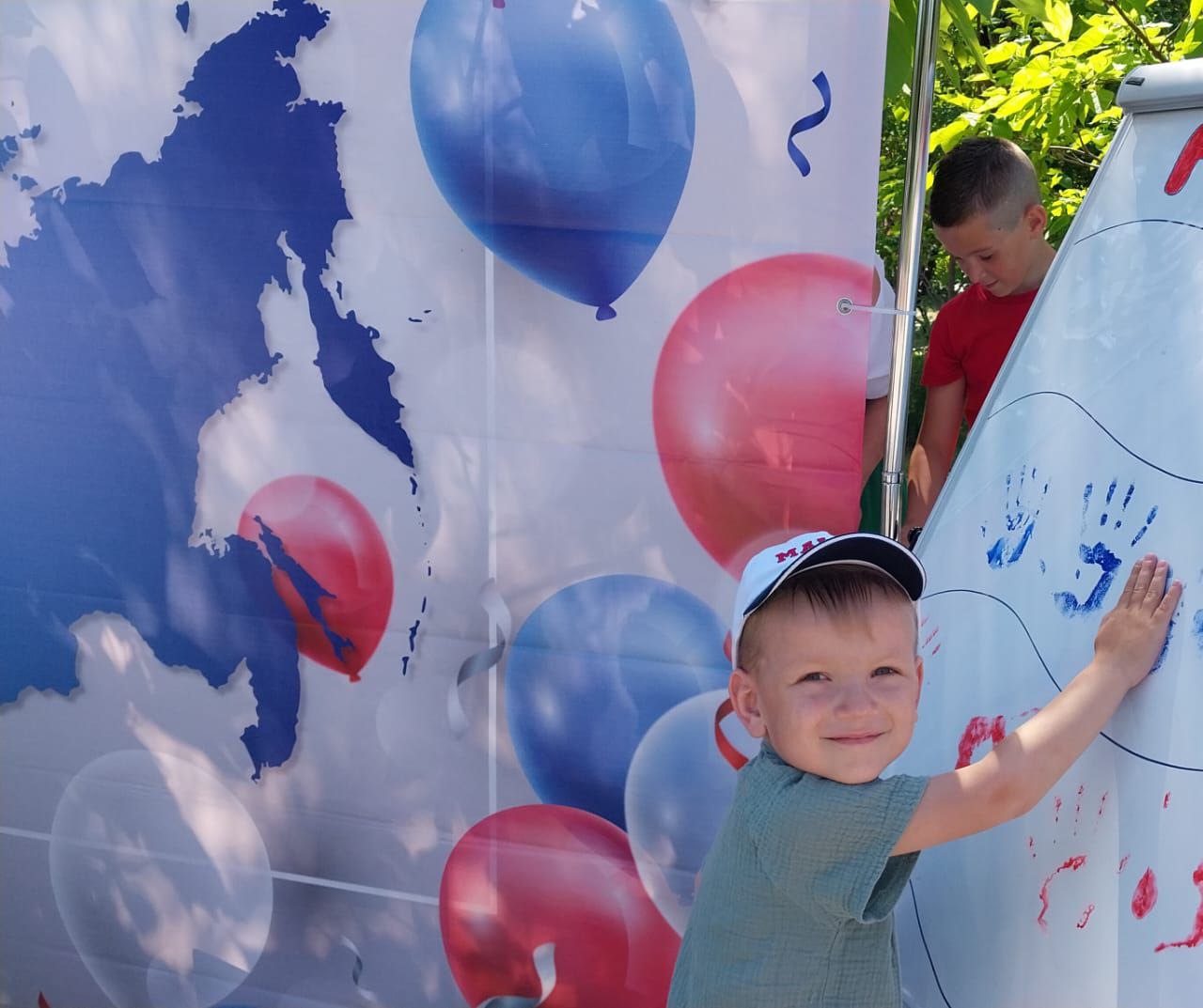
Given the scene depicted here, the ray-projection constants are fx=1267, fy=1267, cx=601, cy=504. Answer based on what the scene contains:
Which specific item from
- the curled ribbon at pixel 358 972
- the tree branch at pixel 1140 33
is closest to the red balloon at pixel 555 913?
the curled ribbon at pixel 358 972

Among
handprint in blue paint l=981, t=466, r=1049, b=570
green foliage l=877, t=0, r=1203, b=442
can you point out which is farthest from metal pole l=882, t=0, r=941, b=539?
green foliage l=877, t=0, r=1203, b=442

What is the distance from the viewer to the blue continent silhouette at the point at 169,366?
1.98 metres

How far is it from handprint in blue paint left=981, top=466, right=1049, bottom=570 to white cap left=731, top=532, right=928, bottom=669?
0.76ft

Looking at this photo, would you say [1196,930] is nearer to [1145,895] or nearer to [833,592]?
[1145,895]

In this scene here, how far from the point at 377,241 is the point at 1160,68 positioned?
1.11 meters

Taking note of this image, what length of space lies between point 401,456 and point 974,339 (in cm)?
132

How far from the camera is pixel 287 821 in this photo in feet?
7.25

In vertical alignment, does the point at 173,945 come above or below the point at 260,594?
below

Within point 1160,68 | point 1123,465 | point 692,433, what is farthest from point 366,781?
point 1160,68

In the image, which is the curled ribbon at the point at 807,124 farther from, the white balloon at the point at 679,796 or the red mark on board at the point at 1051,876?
the red mark on board at the point at 1051,876

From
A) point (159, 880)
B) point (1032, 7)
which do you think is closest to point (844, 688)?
point (159, 880)

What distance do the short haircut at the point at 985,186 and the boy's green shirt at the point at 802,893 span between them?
163cm

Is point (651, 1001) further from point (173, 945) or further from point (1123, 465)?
point (1123, 465)

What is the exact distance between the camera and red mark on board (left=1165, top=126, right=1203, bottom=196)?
1328 mm
